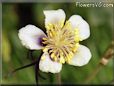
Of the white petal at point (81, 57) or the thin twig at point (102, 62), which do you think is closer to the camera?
the white petal at point (81, 57)

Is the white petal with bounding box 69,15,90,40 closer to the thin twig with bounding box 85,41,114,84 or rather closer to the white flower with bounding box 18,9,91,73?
the white flower with bounding box 18,9,91,73

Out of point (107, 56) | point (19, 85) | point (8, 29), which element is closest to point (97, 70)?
point (107, 56)

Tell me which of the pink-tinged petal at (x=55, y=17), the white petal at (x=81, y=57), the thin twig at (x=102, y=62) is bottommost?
the thin twig at (x=102, y=62)

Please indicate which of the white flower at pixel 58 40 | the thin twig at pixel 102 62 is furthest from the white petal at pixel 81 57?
the thin twig at pixel 102 62

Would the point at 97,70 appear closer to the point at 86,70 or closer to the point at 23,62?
the point at 86,70

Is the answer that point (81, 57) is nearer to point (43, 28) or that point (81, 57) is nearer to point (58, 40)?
point (58, 40)

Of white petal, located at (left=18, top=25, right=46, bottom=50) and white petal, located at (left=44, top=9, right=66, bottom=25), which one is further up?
white petal, located at (left=44, top=9, right=66, bottom=25)

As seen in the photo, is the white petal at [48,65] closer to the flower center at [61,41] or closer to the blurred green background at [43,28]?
the flower center at [61,41]

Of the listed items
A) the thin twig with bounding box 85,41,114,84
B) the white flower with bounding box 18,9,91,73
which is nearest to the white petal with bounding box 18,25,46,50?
the white flower with bounding box 18,9,91,73
